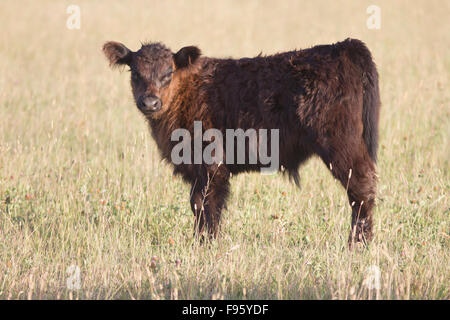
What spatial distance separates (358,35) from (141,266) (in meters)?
10.5

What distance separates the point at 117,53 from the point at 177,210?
1681 millimetres

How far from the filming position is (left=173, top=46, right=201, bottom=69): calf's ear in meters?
5.38

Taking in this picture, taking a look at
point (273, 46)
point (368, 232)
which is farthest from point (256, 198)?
point (273, 46)

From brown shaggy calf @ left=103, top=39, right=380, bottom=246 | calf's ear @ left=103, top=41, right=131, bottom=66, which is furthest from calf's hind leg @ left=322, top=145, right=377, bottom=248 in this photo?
calf's ear @ left=103, top=41, right=131, bottom=66

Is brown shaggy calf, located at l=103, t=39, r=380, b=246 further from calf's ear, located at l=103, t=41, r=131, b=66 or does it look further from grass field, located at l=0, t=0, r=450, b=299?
grass field, located at l=0, t=0, r=450, b=299

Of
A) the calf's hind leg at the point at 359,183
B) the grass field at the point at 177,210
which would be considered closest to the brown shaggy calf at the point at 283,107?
the calf's hind leg at the point at 359,183

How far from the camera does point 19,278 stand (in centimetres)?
405

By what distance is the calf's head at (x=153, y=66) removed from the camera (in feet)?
17.2

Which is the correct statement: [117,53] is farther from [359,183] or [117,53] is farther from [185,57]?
[359,183]

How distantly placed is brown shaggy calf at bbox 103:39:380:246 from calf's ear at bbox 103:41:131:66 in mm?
207

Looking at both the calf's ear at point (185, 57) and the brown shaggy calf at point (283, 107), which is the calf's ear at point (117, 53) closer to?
the brown shaggy calf at point (283, 107)

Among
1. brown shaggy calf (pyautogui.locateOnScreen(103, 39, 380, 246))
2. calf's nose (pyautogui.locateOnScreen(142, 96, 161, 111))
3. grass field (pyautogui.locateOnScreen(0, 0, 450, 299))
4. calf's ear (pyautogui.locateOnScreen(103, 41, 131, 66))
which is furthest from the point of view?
calf's ear (pyautogui.locateOnScreen(103, 41, 131, 66))

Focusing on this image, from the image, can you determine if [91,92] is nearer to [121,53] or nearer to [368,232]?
[121,53]

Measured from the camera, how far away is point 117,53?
5586 mm
